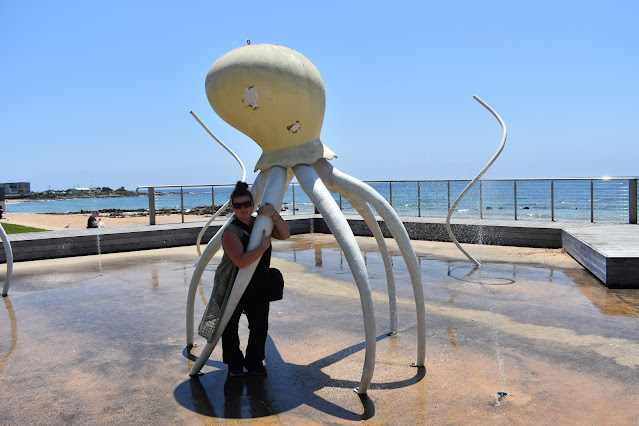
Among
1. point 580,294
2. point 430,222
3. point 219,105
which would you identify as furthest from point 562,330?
point 430,222

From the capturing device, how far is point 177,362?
4.42m

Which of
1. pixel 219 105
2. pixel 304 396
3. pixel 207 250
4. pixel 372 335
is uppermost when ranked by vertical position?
pixel 219 105

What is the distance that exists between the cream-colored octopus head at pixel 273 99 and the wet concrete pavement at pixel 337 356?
1.78 meters

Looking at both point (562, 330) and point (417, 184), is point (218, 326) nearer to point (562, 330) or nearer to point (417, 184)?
point (562, 330)

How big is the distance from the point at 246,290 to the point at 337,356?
1100 millimetres

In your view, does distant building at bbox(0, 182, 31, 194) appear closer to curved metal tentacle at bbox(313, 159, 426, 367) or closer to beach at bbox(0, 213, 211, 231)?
beach at bbox(0, 213, 211, 231)

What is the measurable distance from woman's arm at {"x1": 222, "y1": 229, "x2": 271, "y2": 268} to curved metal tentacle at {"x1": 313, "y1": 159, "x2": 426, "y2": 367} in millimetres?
841

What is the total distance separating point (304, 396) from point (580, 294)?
4.35m

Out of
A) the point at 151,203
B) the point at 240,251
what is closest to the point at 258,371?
the point at 240,251

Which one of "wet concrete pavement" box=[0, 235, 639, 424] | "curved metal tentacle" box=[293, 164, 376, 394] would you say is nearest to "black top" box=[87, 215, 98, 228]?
"wet concrete pavement" box=[0, 235, 639, 424]

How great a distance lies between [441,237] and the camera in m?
11.7

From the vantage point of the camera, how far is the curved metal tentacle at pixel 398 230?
4047 mm

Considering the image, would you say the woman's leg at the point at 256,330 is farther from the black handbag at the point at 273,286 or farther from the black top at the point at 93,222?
the black top at the point at 93,222

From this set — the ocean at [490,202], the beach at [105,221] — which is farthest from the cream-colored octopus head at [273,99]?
the beach at [105,221]
